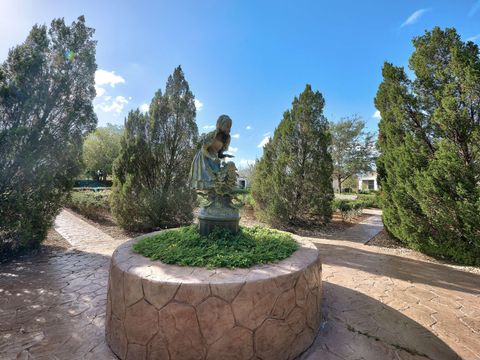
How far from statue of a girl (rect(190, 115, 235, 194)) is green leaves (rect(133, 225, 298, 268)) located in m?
0.75

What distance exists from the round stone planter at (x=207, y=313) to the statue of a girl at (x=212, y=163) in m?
1.51

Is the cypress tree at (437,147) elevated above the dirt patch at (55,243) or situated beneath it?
elevated above

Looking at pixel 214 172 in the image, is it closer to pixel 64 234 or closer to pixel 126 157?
pixel 126 157

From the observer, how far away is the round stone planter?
211cm

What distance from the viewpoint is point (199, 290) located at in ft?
6.98

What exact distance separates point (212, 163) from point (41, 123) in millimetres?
4689

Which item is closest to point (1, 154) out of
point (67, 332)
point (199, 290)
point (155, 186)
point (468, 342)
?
point (155, 186)

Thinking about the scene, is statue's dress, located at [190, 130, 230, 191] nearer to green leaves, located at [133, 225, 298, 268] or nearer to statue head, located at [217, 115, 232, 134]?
statue head, located at [217, 115, 232, 134]

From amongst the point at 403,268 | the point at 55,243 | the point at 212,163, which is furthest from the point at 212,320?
the point at 55,243

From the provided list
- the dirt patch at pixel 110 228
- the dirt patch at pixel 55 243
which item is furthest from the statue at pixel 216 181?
the dirt patch at pixel 110 228

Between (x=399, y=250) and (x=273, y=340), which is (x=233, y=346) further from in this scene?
(x=399, y=250)

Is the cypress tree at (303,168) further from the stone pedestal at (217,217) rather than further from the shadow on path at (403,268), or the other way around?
the stone pedestal at (217,217)

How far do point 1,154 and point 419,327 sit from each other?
26.4 feet

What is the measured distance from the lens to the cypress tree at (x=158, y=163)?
795 centimetres
